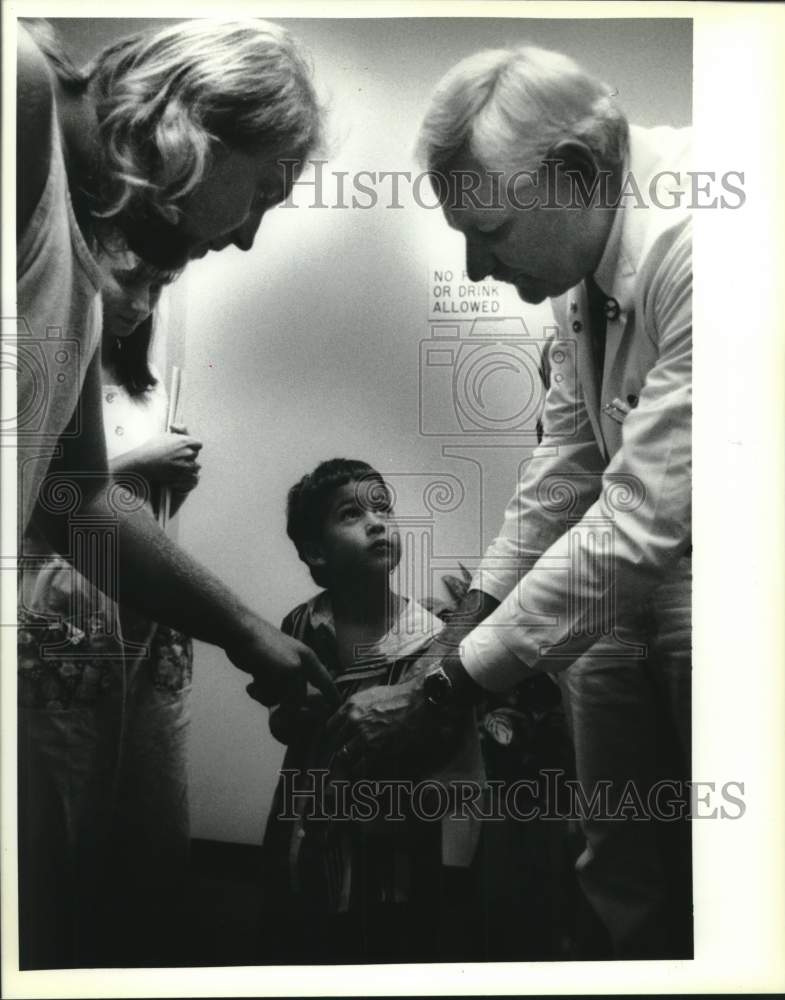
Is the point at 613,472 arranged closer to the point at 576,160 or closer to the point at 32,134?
the point at 576,160

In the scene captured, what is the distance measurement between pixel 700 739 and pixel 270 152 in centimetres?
180

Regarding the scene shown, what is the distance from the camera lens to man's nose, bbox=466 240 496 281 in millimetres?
2465

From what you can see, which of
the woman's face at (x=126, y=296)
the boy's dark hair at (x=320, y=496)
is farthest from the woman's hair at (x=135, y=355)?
the boy's dark hair at (x=320, y=496)

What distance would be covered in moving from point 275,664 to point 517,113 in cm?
147

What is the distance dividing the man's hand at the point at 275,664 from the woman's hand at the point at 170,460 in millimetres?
392

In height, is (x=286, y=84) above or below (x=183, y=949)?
above

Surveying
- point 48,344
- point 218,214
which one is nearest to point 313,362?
point 218,214

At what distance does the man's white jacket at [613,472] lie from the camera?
2445 millimetres

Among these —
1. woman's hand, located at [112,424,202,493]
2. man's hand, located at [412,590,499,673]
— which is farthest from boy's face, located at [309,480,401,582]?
woman's hand, located at [112,424,202,493]

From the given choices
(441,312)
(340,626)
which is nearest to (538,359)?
(441,312)

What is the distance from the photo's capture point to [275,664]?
246cm

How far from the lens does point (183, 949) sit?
8.11 feet

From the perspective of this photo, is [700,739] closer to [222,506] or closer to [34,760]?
[222,506]

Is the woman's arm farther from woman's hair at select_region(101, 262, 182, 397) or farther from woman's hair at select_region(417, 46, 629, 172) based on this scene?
woman's hair at select_region(417, 46, 629, 172)
